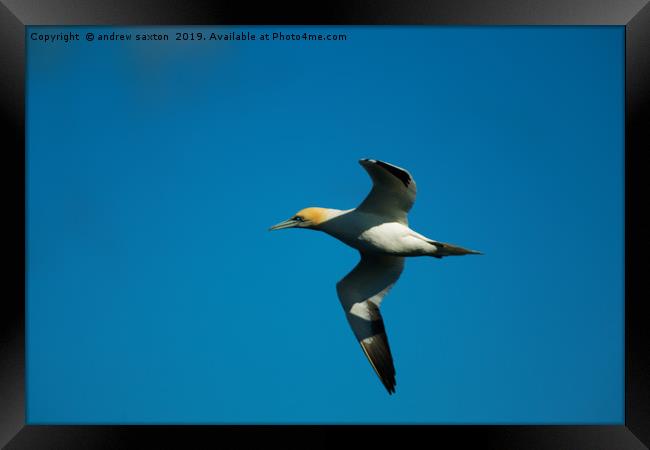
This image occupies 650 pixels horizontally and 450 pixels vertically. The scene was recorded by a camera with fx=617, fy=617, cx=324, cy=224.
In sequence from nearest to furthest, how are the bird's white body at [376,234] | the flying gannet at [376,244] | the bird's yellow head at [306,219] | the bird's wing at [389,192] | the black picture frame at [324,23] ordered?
1. the black picture frame at [324,23]
2. the bird's wing at [389,192]
3. the flying gannet at [376,244]
4. the bird's white body at [376,234]
5. the bird's yellow head at [306,219]

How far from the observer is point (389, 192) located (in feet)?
24.1

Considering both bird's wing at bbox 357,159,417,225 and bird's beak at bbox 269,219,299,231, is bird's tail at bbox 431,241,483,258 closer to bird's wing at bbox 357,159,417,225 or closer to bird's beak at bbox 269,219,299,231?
bird's wing at bbox 357,159,417,225

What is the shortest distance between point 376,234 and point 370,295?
4.40ft

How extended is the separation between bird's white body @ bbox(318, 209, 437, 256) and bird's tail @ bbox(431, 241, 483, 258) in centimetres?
5

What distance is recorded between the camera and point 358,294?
338 inches

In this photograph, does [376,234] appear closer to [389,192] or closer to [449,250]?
[389,192]

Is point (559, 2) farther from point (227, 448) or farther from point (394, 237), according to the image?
point (227, 448)

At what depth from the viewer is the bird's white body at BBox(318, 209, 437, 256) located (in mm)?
7500

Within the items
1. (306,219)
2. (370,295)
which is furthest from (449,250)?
(306,219)

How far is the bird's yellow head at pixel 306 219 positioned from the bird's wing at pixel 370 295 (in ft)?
2.75

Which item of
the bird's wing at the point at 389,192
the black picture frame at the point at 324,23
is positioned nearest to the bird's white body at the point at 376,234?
the bird's wing at the point at 389,192

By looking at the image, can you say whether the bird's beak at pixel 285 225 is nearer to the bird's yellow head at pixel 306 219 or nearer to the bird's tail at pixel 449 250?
the bird's yellow head at pixel 306 219

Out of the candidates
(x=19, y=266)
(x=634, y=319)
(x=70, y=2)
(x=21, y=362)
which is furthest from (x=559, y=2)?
(x=21, y=362)

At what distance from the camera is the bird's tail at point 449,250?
7391mm
